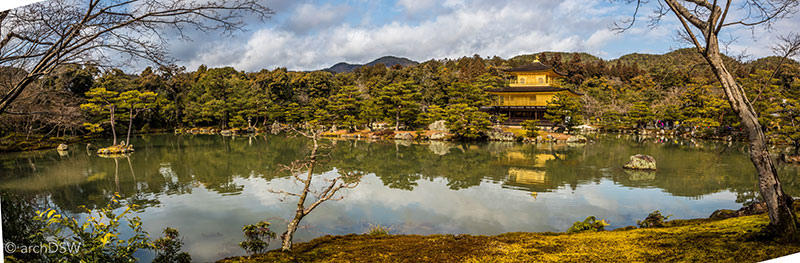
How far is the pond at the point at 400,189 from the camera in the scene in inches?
217

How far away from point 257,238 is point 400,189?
388 cm

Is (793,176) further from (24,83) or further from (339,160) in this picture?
(24,83)

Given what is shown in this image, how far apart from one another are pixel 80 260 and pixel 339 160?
32.9ft

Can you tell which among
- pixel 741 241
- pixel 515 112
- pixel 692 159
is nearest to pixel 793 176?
pixel 692 159

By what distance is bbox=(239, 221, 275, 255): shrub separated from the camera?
168 inches

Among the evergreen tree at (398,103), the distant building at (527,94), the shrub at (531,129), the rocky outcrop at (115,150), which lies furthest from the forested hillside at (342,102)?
the shrub at (531,129)

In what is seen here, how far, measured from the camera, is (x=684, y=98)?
64.4 feet

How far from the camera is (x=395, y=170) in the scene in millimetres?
10773

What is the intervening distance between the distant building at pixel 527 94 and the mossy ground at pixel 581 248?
20.6 metres

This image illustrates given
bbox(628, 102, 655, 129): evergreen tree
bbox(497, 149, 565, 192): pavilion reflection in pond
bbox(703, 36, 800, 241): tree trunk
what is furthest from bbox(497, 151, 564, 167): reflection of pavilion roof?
bbox(628, 102, 655, 129): evergreen tree

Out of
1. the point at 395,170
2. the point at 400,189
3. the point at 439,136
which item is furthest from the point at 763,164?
the point at 439,136

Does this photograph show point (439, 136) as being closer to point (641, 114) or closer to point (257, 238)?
point (641, 114)

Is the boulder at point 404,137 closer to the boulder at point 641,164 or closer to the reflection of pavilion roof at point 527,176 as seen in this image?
the reflection of pavilion roof at point 527,176

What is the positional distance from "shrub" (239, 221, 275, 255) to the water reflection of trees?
194 centimetres
